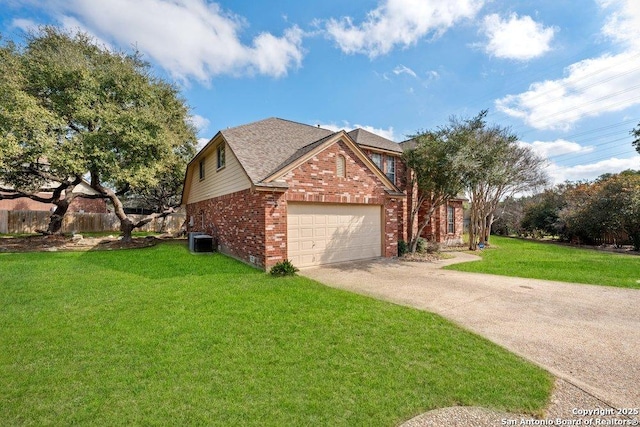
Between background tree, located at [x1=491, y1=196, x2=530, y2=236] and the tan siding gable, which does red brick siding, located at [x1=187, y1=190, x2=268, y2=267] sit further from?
background tree, located at [x1=491, y1=196, x2=530, y2=236]

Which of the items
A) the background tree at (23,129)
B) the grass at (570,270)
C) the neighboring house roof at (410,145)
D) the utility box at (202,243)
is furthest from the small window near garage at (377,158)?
the background tree at (23,129)

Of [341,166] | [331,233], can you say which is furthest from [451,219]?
[331,233]

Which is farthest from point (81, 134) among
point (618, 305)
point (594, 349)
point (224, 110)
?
point (618, 305)

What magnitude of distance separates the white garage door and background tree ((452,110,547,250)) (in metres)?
4.37

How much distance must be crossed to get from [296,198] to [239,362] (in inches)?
239

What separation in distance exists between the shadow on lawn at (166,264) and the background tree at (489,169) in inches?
375

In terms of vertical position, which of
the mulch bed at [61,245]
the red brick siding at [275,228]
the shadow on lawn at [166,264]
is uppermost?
the red brick siding at [275,228]

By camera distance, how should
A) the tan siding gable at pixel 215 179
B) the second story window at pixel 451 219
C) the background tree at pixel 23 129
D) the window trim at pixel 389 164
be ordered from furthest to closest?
the second story window at pixel 451 219 → the window trim at pixel 389 164 → the background tree at pixel 23 129 → the tan siding gable at pixel 215 179

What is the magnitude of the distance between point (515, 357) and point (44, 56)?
73.1 feet

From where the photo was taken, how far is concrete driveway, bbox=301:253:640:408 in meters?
3.33

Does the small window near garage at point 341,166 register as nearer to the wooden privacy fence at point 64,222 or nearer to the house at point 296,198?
the house at point 296,198

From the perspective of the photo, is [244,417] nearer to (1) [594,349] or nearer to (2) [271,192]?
(1) [594,349]

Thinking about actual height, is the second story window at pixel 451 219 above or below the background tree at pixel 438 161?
below

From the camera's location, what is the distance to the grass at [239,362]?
105 inches
